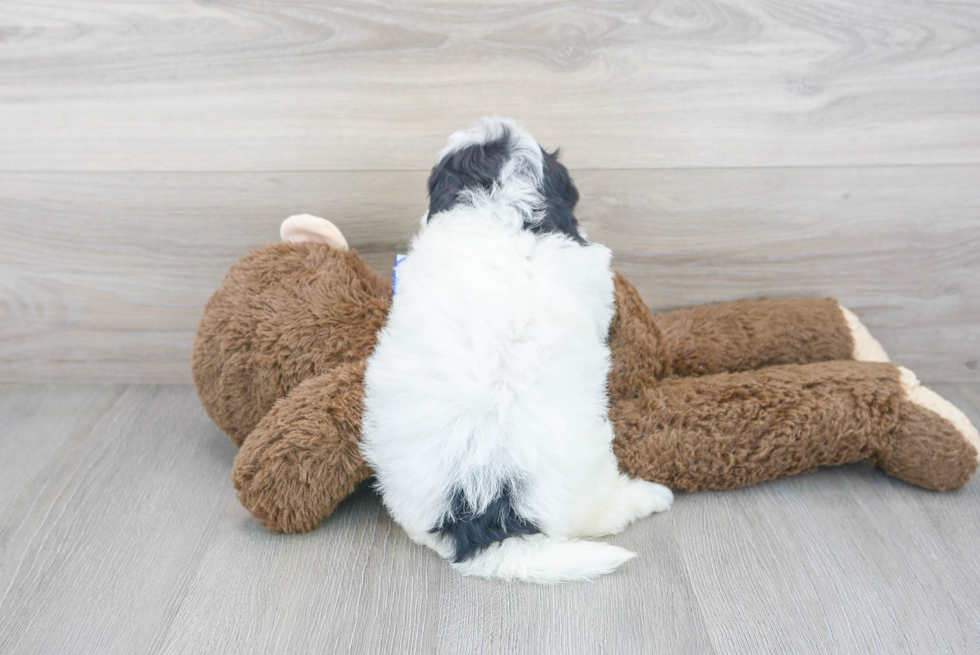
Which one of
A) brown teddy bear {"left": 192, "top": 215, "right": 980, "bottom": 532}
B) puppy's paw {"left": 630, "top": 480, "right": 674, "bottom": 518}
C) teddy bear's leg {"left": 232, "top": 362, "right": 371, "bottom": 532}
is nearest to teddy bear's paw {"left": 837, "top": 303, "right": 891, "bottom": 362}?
brown teddy bear {"left": 192, "top": 215, "right": 980, "bottom": 532}

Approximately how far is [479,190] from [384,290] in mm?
246

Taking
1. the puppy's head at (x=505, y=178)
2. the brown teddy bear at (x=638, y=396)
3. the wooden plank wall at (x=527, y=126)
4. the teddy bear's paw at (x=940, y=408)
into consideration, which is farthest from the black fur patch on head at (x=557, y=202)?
the teddy bear's paw at (x=940, y=408)

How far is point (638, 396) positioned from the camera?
2.93ft

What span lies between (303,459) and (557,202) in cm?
41

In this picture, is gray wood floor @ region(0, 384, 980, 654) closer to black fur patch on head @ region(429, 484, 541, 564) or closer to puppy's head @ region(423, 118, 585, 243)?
black fur patch on head @ region(429, 484, 541, 564)

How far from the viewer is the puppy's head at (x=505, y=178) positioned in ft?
2.57

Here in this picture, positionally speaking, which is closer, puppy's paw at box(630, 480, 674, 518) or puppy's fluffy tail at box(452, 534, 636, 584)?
puppy's fluffy tail at box(452, 534, 636, 584)

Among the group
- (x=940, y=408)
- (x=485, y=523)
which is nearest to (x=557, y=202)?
(x=485, y=523)

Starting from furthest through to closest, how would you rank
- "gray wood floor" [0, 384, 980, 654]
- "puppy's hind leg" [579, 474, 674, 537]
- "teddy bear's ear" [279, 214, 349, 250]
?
"teddy bear's ear" [279, 214, 349, 250] < "puppy's hind leg" [579, 474, 674, 537] < "gray wood floor" [0, 384, 980, 654]

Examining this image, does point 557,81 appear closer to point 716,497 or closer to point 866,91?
point 866,91

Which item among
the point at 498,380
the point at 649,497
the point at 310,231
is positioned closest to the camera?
the point at 498,380

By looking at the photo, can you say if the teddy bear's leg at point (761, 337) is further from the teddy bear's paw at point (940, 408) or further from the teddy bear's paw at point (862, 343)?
the teddy bear's paw at point (940, 408)

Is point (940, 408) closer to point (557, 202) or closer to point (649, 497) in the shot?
point (649, 497)

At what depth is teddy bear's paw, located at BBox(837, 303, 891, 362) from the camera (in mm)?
1059
